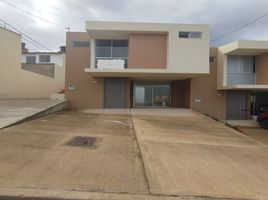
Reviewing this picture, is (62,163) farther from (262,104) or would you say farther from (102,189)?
(262,104)

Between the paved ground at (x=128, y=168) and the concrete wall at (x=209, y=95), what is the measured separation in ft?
45.2

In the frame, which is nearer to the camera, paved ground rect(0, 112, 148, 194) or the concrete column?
paved ground rect(0, 112, 148, 194)

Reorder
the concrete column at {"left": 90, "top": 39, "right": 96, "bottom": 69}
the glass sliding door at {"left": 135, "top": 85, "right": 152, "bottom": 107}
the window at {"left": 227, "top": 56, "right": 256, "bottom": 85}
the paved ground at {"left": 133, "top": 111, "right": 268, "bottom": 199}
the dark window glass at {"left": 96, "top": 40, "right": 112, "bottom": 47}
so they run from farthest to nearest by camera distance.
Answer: the glass sliding door at {"left": 135, "top": 85, "right": 152, "bottom": 107} < the window at {"left": 227, "top": 56, "right": 256, "bottom": 85} < the dark window glass at {"left": 96, "top": 40, "right": 112, "bottom": 47} < the concrete column at {"left": 90, "top": 39, "right": 96, "bottom": 69} < the paved ground at {"left": 133, "top": 111, "right": 268, "bottom": 199}

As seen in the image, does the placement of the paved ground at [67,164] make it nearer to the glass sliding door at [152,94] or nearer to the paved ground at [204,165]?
the paved ground at [204,165]

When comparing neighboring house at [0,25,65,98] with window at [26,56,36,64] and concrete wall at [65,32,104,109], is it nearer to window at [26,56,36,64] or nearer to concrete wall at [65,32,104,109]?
window at [26,56,36,64]

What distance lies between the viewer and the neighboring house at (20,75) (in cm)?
2614

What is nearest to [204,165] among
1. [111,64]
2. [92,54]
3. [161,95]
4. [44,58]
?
[111,64]

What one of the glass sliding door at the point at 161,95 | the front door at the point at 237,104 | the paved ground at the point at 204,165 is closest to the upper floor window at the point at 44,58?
the glass sliding door at the point at 161,95

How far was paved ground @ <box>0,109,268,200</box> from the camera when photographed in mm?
5094

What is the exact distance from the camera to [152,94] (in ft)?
93.4

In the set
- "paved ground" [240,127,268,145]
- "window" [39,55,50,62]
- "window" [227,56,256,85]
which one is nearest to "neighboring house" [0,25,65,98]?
"window" [39,55,50,62]

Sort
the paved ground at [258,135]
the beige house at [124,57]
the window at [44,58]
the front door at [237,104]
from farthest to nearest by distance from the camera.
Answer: the window at [44,58] < the front door at [237,104] < the beige house at [124,57] < the paved ground at [258,135]

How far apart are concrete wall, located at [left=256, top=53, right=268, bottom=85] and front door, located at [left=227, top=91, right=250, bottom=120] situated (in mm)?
1893

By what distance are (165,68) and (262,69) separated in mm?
7789
